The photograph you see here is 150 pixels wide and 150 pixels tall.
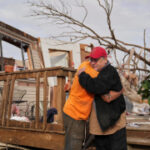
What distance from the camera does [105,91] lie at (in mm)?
2332

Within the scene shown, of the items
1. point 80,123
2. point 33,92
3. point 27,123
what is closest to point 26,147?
point 27,123

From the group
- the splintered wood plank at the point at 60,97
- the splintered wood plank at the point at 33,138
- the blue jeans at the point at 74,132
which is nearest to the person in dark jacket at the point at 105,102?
the blue jeans at the point at 74,132

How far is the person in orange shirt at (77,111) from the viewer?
8.25 ft

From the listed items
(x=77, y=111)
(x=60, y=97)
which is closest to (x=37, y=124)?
(x=60, y=97)

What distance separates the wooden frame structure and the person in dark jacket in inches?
48.9

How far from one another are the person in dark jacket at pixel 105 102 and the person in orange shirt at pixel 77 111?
11 centimetres

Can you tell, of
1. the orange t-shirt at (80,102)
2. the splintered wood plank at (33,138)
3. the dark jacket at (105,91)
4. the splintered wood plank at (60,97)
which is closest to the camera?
the dark jacket at (105,91)

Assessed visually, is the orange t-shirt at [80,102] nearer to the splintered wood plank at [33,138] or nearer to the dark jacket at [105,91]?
the dark jacket at [105,91]

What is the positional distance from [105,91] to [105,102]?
0.41 feet

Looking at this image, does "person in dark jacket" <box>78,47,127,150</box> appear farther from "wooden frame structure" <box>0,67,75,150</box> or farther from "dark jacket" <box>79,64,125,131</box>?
"wooden frame structure" <box>0,67,75,150</box>

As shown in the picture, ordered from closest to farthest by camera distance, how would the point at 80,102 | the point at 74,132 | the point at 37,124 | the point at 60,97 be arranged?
the point at 80,102, the point at 74,132, the point at 60,97, the point at 37,124

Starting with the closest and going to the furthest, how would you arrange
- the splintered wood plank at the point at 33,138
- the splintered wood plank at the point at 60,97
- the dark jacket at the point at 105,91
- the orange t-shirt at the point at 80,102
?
the dark jacket at the point at 105,91
the orange t-shirt at the point at 80,102
the splintered wood plank at the point at 60,97
the splintered wood plank at the point at 33,138

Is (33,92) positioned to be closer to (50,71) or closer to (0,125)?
(0,125)

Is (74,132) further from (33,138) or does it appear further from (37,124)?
(33,138)
